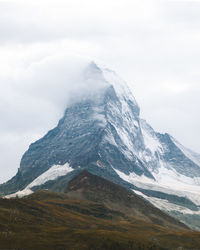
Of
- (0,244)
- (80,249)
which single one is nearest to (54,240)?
(80,249)

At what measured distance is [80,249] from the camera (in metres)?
190

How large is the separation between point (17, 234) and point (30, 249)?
23145 mm

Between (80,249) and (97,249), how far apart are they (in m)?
9.19

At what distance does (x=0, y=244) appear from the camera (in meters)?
178

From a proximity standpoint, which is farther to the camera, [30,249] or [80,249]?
[80,249]

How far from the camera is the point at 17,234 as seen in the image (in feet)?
652

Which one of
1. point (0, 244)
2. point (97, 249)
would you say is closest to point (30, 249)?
point (0, 244)

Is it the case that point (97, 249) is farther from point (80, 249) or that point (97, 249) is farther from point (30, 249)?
point (30, 249)

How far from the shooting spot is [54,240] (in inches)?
7800

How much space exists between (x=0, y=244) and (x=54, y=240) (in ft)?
94.9

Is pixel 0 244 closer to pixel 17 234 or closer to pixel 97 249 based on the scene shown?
pixel 17 234

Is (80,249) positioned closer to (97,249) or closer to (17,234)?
(97,249)

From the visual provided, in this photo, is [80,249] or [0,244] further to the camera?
[80,249]

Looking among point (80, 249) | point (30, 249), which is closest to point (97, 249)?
point (80, 249)
